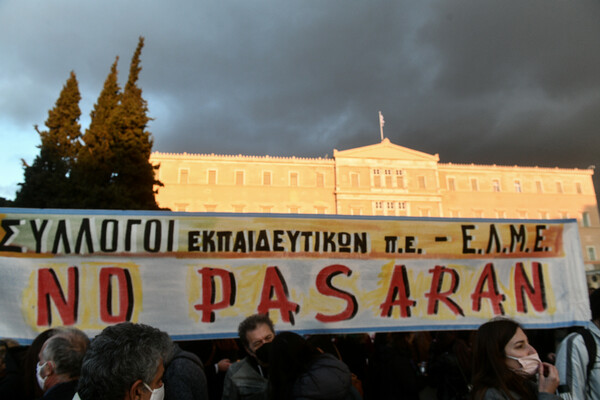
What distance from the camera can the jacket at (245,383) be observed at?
8.14 ft

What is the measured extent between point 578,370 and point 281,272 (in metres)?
2.19

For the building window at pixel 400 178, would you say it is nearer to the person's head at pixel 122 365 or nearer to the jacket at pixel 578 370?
the jacket at pixel 578 370

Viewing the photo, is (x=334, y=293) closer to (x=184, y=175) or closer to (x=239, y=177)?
(x=239, y=177)

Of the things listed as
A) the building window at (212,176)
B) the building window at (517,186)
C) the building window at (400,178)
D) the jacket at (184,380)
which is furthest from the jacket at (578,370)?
the building window at (517,186)

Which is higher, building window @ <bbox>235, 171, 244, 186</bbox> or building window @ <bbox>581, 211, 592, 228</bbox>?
building window @ <bbox>235, 171, 244, 186</bbox>

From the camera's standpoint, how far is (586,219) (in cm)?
4253

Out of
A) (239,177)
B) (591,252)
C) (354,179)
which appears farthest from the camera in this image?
(591,252)

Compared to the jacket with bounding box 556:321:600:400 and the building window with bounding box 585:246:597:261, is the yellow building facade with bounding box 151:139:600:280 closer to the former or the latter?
the building window with bounding box 585:246:597:261

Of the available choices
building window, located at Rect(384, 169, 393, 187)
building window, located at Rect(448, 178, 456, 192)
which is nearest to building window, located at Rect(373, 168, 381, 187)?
building window, located at Rect(384, 169, 393, 187)

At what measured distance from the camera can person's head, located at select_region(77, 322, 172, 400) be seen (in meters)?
1.37

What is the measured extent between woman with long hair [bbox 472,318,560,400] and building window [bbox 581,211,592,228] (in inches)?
1970

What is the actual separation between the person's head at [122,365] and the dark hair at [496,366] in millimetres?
1576

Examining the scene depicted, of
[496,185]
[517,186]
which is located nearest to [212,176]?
[496,185]

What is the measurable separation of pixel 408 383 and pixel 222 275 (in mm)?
1857
